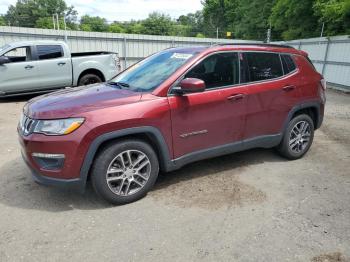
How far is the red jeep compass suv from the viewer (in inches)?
134

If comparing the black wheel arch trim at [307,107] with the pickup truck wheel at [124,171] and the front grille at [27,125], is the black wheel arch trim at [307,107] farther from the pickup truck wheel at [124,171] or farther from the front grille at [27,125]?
the front grille at [27,125]

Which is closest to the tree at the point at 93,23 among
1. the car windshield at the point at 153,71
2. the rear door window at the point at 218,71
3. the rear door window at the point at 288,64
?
the car windshield at the point at 153,71

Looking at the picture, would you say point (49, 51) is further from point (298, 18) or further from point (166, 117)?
point (298, 18)

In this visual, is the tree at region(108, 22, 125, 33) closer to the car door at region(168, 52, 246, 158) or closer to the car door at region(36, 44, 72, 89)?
the car door at region(36, 44, 72, 89)

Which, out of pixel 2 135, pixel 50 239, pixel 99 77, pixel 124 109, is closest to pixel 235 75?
pixel 124 109

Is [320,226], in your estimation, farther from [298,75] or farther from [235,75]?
[298,75]

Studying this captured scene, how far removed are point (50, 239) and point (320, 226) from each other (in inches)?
104

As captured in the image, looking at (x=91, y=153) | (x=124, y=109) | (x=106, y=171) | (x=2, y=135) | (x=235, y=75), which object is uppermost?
(x=235, y=75)

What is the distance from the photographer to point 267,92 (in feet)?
15.0

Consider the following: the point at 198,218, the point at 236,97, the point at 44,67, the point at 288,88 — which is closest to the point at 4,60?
the point at 44,67

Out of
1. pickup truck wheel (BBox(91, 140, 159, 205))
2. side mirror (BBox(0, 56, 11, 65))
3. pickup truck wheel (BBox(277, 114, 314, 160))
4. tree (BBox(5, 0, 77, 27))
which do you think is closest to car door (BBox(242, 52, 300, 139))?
pickup truck wheel (BBox(277, 114, 314, 160))

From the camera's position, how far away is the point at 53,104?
363 cm

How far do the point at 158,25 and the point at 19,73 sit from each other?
7865cm

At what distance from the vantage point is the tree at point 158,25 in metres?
82.9
